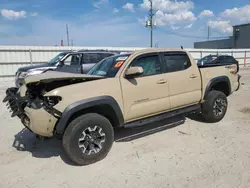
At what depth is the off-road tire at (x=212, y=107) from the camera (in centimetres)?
536

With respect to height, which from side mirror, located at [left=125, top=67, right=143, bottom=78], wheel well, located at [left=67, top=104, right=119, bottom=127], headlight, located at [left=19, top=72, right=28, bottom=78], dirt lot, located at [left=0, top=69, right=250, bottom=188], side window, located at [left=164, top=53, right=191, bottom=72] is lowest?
dirt lot, located at [left=0, top=69, right=250, bottom=188]

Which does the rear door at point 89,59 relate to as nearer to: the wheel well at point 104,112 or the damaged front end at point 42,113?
the wheel well at point 104,112

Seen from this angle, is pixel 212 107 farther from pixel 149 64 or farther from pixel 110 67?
pixel 110 67

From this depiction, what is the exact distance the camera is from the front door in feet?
13.3

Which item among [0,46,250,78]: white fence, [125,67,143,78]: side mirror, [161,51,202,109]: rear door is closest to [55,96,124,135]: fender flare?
[125,67,143,78]: side mirror

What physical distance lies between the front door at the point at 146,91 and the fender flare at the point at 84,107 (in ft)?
0.58

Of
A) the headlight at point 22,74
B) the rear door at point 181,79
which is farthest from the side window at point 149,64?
the headlight at point 22,74

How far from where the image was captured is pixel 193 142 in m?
4.47

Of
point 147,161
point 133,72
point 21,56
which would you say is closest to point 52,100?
point 133,72

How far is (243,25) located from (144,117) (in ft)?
178

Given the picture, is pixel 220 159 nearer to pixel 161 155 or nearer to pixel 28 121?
pixel 161 155

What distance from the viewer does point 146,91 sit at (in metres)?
4.21

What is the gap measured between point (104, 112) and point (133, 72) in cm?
85

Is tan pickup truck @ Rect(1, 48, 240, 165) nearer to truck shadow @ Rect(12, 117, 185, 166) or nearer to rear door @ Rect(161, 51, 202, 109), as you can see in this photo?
rear door @ Rect(161, 51, 202, 109)
